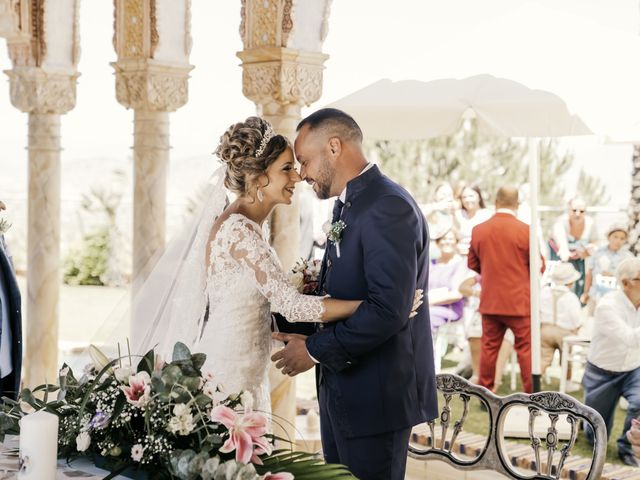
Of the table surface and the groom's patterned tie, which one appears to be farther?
the groom's patterned tie

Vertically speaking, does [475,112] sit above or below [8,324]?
above

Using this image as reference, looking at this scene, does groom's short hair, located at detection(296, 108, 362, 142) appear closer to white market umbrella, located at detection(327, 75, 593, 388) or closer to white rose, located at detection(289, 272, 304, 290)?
white rose, located at detection(289, 272, 304, 290)

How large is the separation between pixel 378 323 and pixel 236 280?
810mm

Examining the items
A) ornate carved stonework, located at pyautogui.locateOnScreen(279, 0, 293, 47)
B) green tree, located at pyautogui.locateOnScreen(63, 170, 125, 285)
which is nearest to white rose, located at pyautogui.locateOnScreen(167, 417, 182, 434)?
ornate carved stonework, located at pyautogui.locateOnScreen(279, 0, 293, 47)

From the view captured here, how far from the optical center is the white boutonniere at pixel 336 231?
339 cm

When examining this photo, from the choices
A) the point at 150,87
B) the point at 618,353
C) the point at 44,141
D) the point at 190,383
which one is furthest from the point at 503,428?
the point at 44,141

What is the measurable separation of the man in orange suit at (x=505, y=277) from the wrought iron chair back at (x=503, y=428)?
4241 mm

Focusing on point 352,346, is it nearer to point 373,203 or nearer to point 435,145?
point 373,203

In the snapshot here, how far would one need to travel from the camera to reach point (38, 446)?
2178 millimetres

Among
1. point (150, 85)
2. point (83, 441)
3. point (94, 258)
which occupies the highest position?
point (150, 85)

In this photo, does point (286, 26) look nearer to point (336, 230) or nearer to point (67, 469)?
point (336, 230)

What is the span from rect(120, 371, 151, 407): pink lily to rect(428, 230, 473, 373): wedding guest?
649 centimetres

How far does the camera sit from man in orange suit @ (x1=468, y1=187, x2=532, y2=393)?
8.00 meters

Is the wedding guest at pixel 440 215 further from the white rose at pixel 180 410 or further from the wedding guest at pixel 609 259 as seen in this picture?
the white rose at pixel 180 410
